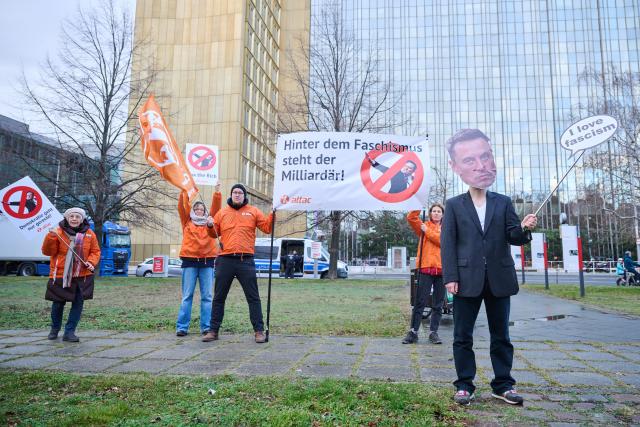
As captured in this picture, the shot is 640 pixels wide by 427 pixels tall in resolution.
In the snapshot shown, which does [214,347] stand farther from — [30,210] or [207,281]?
[30,210]

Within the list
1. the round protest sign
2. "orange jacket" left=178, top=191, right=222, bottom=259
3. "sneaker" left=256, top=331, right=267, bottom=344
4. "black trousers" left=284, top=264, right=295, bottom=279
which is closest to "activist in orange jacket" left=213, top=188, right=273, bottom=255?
"orange jacket" left=178, top=191, right=222, bottom=259

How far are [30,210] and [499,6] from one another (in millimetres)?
91186

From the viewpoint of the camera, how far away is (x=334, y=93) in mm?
24688

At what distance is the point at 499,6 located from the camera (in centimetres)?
8112

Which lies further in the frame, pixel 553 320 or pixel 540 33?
pixel 540 33

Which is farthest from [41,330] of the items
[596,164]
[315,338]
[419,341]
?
[596,164]

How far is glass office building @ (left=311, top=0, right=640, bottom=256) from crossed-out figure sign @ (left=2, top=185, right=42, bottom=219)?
247 feet

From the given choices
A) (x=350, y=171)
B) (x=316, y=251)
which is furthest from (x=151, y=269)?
(x=350, y=171)

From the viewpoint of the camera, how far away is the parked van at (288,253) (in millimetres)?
27547

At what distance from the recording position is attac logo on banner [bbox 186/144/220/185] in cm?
1393

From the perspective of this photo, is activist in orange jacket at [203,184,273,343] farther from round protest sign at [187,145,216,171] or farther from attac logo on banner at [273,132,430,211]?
round protest sign at [187,145,216,171]

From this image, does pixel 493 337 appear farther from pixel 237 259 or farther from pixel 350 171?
pixel 237 259

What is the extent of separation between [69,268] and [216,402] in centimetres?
386

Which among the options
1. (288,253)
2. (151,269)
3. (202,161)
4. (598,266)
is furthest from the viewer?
(598,266)
